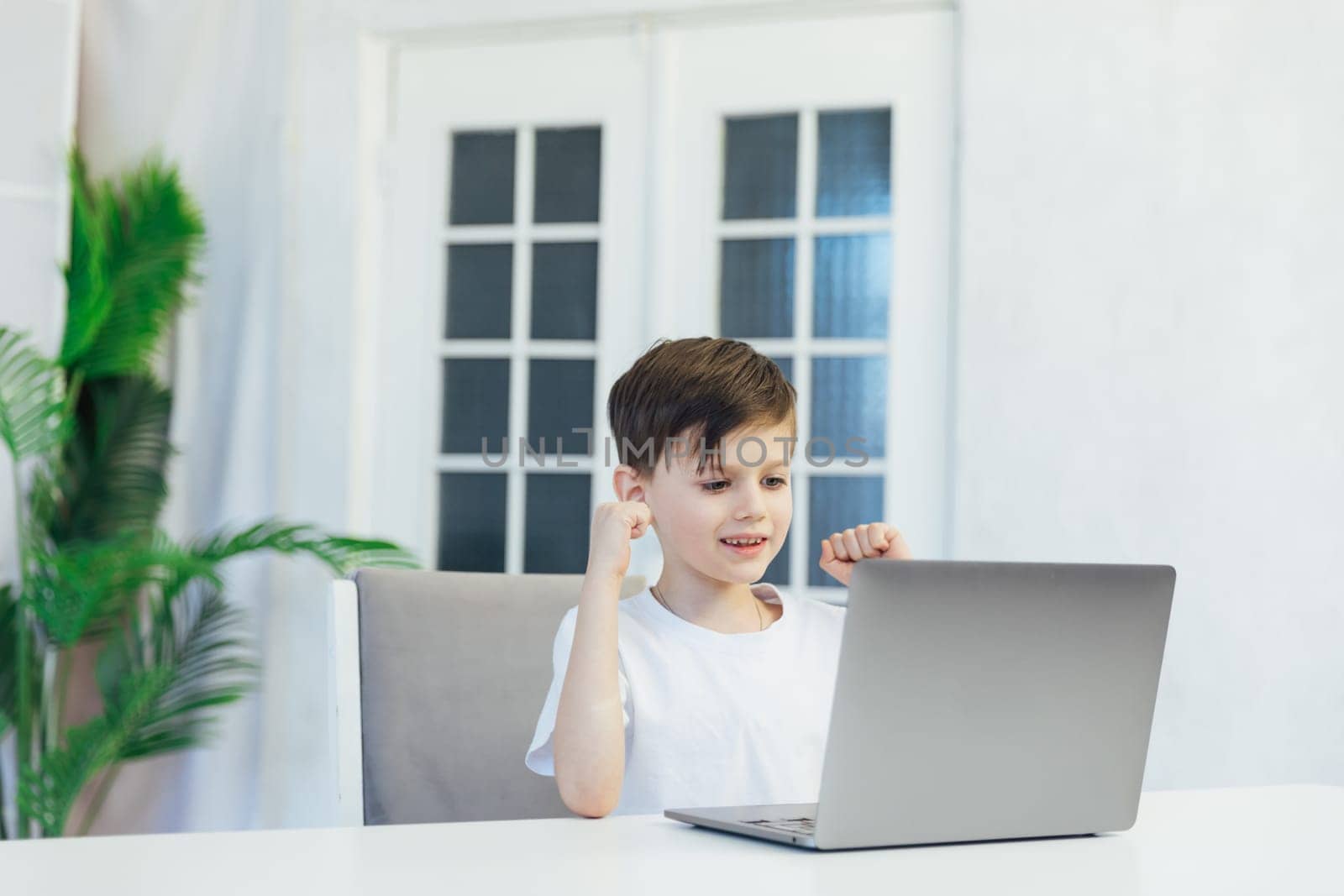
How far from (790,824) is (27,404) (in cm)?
262

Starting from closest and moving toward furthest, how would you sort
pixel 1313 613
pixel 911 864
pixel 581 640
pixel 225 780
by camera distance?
1. pixel 911 864
2. pixel 581 640
3. pixel 1313 613
4. pixel 225 780

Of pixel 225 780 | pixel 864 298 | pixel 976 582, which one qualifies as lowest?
pixel 225 780

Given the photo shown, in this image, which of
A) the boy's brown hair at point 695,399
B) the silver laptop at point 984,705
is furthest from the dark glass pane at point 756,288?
the silver laptop at point 984,705

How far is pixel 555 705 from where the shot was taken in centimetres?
132

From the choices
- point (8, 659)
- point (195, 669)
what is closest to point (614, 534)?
point (195, 669)

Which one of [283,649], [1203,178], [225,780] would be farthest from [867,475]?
[225,780]

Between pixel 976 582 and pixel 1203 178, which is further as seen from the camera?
pixel 1203 178

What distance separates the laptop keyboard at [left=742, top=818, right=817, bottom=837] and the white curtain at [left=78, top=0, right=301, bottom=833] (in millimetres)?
2603

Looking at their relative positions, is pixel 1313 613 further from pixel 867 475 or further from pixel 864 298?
pixel 864 298

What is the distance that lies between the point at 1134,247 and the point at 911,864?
2.33 meters

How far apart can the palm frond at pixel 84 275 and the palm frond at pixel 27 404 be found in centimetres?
7

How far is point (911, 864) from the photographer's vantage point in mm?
894

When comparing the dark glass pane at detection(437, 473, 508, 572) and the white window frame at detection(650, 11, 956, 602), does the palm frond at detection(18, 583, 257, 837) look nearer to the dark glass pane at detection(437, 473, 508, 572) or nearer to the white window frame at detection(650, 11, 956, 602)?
the dark glass pane at detection(437, 473, 508, 572)

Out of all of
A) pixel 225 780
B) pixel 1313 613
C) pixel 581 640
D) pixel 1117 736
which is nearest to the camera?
pixel 1117 736
